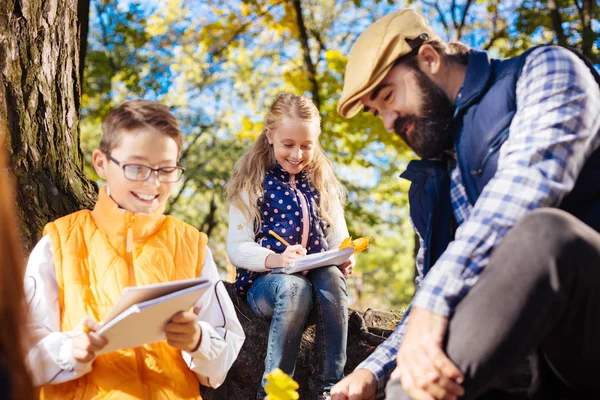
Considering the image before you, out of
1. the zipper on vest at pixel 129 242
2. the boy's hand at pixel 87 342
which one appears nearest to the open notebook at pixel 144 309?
the boy's hand at pixel 87 342

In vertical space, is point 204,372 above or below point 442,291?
below

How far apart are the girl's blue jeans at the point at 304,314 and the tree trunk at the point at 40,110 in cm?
107

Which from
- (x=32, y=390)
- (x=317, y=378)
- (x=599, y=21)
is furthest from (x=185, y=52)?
(x=32, y=390)

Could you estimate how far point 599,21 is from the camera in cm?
912

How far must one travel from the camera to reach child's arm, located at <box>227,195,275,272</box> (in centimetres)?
362

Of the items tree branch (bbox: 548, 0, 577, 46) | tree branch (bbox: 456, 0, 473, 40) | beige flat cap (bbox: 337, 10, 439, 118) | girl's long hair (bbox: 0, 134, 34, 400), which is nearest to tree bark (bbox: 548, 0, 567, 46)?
tree branch (bbox: 548, 0, 577, 46)

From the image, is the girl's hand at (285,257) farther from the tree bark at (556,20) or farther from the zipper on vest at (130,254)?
the tree bark at (556,20)

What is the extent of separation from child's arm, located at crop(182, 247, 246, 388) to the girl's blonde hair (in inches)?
51.0

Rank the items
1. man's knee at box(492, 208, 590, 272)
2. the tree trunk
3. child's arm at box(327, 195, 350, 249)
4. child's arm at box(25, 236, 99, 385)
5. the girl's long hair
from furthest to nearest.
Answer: child's arm at box(327, 195, 350, 249), the tree trunk, child's arm at box(25, 236, 99, 385), man's knee at box(492, 208, 590, 272), the girl's long hair

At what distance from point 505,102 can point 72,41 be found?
8.49ft

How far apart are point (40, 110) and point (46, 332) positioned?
5.61 ft

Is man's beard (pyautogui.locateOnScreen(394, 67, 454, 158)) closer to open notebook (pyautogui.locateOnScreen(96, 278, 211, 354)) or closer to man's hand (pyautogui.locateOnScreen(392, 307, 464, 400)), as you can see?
man's hand (pyautogui.locateOnScreen(392, 307, 464, 400))

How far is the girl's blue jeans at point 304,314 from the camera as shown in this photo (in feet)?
11.1

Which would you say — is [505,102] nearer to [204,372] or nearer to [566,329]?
[566,329]
